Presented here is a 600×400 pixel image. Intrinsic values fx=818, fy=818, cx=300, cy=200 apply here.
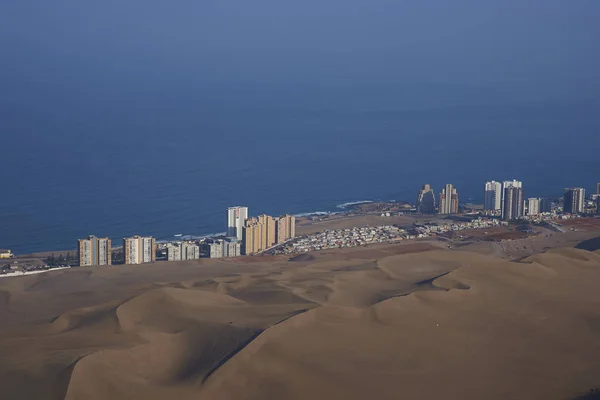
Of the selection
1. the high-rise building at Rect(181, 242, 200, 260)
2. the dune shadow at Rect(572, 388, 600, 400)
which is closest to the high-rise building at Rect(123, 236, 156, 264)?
the high-rise building at Rect(181, 242, 200, 260)

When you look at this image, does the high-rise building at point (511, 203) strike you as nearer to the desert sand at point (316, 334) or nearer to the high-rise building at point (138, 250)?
the desert sand at point (316, 334)

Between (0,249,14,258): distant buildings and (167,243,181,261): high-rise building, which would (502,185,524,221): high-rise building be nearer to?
(167,243,181,261): high-rise building

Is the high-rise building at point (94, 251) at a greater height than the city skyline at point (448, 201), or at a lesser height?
lesser

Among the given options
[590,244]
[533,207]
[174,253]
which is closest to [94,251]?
[174,253]

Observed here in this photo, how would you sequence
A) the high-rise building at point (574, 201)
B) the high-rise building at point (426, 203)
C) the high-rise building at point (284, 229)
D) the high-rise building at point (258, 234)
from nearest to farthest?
1. the high-rise building at point (258, 234)
2. the high-rise building at point (284, 229)
3. the high-rise building at point (574, 201)
4. the high-rise building at point (426, 203)

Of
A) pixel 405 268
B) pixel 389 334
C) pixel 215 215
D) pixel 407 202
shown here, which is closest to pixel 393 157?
pixel 407 202

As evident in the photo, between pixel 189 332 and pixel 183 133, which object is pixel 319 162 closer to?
pixel 183 133

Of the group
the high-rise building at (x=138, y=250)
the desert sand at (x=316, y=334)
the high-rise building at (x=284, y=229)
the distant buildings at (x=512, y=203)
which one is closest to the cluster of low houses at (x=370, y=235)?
the high-rise building at (x=284, y=229)
